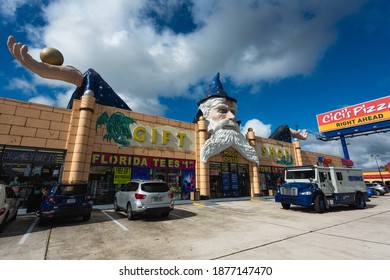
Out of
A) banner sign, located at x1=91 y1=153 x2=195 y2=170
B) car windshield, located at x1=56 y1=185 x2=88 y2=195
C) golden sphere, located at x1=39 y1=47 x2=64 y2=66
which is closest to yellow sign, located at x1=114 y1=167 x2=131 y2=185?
banner sign, located at x1=91 y1=153 x2=195 y2=170

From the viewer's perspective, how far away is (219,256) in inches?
185

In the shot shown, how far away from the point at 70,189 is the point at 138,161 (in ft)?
25.5

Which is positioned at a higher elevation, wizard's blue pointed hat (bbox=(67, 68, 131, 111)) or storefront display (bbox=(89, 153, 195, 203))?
wizard's blue pointed hat (bbox=(67, 68, 131, 111))

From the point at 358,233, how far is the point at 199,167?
13.7 m

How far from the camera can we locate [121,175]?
15.4 meters

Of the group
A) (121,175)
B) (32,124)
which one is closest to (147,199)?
(121,175)

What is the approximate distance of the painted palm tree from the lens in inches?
607

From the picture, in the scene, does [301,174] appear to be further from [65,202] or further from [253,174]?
[65,202]

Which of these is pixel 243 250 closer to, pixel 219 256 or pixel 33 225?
pixel 219 256

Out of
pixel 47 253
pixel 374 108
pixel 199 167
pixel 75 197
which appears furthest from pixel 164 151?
pixel 374 108

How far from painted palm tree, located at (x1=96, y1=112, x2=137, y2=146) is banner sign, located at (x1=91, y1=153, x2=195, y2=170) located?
3.97ft

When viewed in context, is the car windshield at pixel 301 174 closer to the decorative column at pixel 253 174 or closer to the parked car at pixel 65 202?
the decorative column at pixel 253 174

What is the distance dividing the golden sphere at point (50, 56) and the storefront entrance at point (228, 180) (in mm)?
16436

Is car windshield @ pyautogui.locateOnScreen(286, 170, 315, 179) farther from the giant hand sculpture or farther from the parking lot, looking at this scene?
the giant hand sculpture
